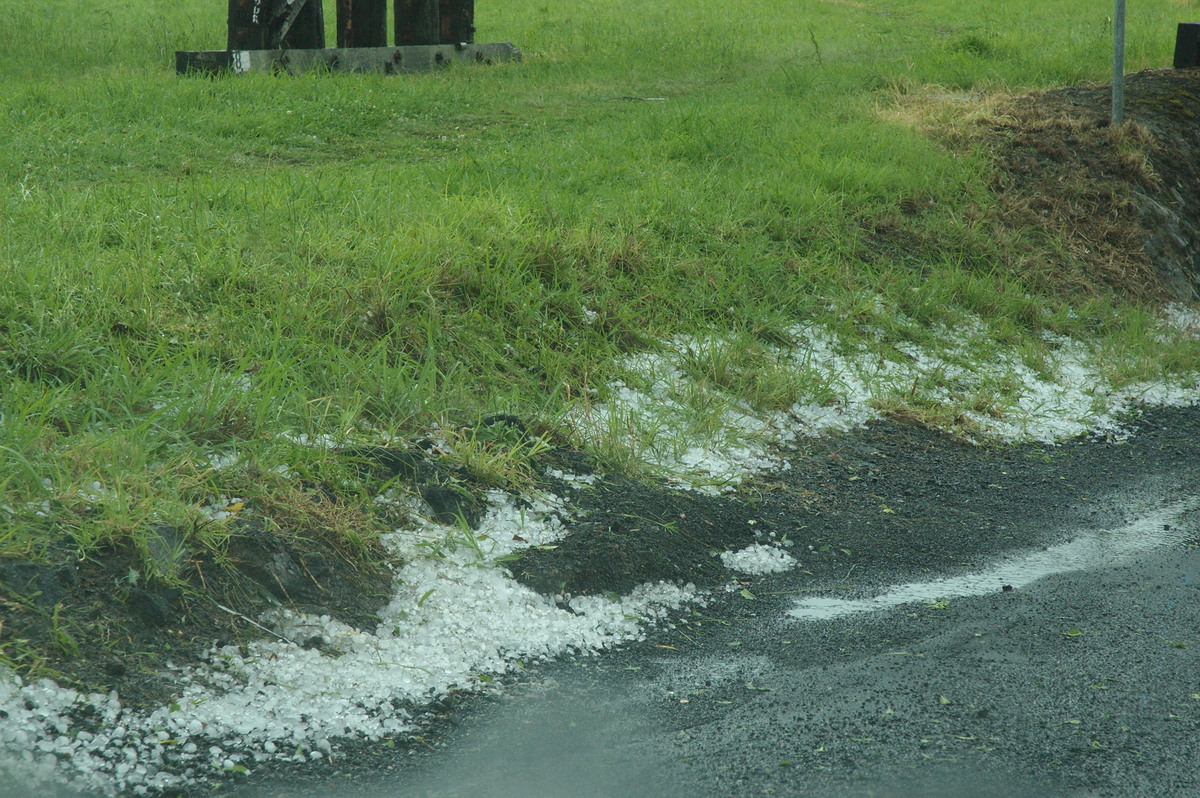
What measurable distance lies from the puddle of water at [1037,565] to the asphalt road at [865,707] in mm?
31

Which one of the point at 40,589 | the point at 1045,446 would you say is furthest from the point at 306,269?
the point at 1045,446

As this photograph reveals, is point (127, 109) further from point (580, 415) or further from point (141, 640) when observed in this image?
point (141, 640)

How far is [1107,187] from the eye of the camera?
7.16 meters

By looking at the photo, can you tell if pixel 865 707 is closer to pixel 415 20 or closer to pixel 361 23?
pixel 361 23

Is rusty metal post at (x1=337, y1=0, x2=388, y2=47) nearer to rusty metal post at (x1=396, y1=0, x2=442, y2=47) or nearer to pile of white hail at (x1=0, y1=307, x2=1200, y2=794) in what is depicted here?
rusty metal post at (x1=396, y1=0, x2=442, y2=47)

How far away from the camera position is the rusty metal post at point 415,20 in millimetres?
11102

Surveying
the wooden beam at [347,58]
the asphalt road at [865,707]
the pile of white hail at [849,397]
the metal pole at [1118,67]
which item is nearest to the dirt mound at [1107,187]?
the metal pole at [1118,67]

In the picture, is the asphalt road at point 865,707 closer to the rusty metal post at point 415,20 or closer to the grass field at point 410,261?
the grass field at point 410,261

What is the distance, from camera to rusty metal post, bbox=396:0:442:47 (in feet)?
36.4

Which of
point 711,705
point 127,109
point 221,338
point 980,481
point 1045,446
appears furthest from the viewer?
point 127,109

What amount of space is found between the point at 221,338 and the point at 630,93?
6.70 metres

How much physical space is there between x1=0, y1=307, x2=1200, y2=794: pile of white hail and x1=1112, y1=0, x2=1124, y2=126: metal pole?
3694 millimetres

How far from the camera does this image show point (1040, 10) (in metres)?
15.8

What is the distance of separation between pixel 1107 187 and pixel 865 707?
5651 millimetres
